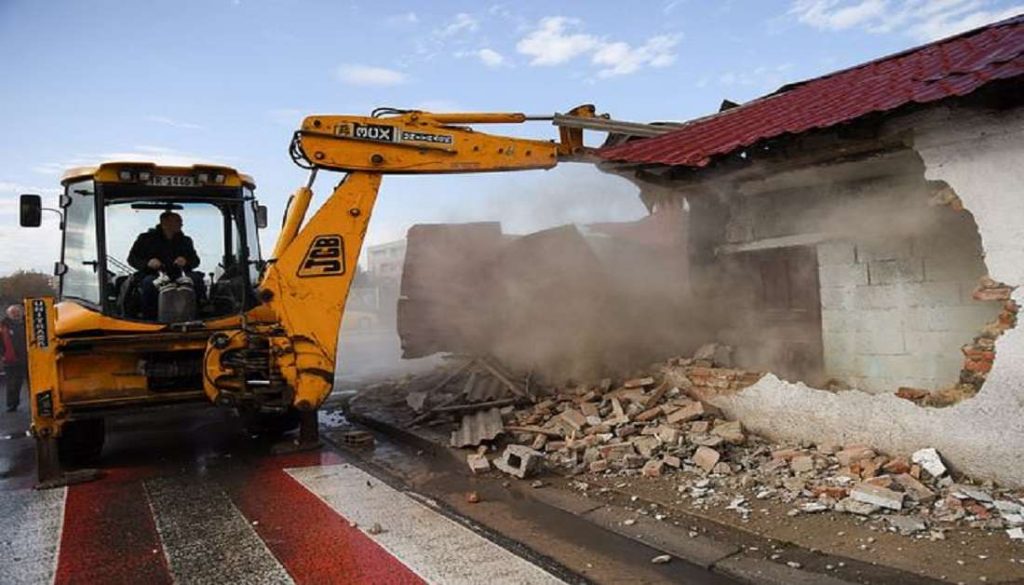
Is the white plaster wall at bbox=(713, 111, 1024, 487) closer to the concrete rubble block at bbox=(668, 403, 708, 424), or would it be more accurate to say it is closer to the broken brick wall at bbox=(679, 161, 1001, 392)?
the broken brick wall at bbox=(679, 161, 1001, 392)

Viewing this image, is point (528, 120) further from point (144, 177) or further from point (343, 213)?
point (144, 177)

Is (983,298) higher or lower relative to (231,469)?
higher

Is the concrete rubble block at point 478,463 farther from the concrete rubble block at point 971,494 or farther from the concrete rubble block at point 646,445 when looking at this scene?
the concrete rubble block at point 971,494

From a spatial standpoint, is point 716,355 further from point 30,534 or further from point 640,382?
point 30,534

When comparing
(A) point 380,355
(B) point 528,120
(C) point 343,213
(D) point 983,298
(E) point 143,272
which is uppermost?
(B) point 528,120

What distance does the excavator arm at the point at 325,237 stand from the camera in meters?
6.68

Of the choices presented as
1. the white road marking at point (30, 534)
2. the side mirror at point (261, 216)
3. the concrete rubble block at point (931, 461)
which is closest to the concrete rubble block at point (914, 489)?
the concrete rubble block at point (931, 461)

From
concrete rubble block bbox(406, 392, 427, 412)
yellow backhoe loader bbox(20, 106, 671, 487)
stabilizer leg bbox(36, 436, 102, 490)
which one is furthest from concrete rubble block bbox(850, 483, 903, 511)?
stabilizer leg bbox(36, 436, 102, 490)

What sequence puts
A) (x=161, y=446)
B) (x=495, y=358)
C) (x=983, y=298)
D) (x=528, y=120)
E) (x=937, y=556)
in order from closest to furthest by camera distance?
1. (x=937, y=556)
2. (x=983, y=298)
3. (x=528, y=120)
4. (x=161, y=446)
5. (x=495, y=358)

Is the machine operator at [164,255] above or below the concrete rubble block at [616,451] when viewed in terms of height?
above

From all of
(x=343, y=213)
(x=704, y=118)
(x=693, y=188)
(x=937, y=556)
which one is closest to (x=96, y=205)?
(x=343, y=213)

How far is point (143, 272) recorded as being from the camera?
285 inches

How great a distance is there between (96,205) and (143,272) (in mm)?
836

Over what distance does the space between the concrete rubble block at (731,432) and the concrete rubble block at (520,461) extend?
1.76m
